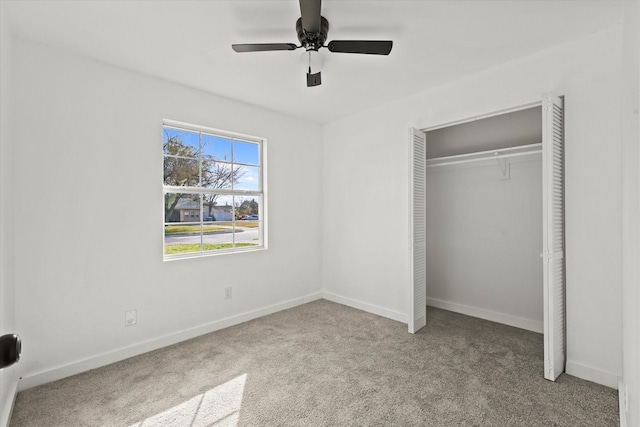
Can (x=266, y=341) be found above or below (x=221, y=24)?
below

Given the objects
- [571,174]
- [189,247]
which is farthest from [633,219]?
[189,247]

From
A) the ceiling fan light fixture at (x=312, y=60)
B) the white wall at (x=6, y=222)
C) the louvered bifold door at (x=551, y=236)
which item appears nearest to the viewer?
the white wall at (x=6, y=222)

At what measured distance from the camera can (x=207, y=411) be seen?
2.06 meters

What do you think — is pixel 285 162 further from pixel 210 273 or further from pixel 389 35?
pixel 389 35

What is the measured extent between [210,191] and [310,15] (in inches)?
86.1

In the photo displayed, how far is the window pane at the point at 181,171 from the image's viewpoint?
3.23m

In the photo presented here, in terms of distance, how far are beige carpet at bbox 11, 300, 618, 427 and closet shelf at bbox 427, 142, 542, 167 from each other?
180cm

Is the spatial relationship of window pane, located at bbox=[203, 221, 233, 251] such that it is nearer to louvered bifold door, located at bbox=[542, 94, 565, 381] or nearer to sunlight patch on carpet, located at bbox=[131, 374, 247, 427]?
sunlight patch on carpet, located at bbox=[131, 374, 247, 427]

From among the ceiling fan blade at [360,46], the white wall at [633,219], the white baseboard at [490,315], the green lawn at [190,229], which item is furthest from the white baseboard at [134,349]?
the white wall at [633,219]

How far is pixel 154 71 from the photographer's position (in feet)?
9.43

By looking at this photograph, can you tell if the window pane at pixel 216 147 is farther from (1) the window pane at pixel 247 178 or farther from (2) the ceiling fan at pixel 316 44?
(2) the ceiling fan at pixel 316 44

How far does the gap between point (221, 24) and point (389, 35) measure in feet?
3.93

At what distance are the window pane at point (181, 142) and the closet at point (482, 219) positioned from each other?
7.42 ft

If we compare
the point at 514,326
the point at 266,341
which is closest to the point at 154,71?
the point at 266,341
